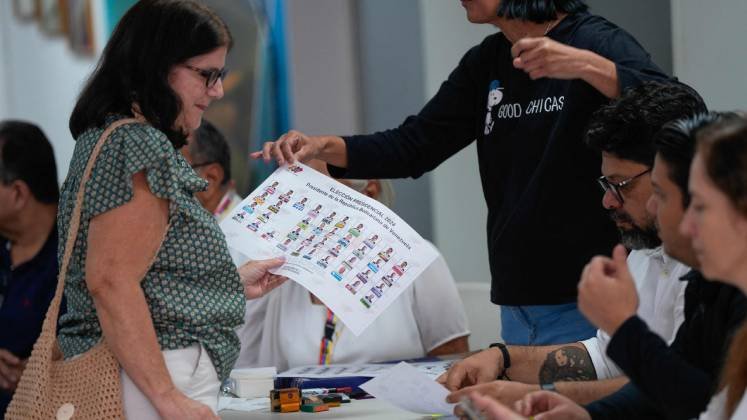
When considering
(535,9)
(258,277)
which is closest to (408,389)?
(258,277)

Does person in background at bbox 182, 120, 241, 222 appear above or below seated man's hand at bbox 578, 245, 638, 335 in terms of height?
below

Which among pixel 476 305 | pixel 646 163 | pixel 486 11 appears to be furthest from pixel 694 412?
pixel 476 305

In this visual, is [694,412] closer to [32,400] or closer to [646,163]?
[646,163]

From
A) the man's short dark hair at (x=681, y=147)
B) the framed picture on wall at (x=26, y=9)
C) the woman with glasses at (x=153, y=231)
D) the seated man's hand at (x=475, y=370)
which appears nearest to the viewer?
the man's short dark hair at (x=681, y=147)

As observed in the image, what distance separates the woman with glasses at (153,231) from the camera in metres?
2.23

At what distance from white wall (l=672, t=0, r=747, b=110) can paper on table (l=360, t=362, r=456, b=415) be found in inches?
52.4

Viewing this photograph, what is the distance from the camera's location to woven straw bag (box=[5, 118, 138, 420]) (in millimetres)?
2270

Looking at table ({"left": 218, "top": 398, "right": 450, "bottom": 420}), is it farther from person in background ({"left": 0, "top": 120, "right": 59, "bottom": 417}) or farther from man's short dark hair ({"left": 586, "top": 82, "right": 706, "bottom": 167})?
person in background ({"left": 0, "top": 120, "right": 59, "bottom": 417})

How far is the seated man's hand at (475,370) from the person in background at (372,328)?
3.49 feet

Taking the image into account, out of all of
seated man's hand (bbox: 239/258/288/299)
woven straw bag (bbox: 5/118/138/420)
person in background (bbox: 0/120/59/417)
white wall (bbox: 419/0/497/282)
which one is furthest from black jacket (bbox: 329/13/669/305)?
person in background (bbox: 0/120/59/417)

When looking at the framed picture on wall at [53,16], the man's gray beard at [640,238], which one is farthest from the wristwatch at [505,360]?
the framed picture on wall at [53,16]

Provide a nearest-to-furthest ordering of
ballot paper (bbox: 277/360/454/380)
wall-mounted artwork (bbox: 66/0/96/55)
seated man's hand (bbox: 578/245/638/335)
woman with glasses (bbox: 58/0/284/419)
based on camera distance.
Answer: seated man's hand (bbox: 578/245/638/335) → woman with glasses (bbox: 58/0/284/419) → ballot paper (bbox: 277/360/454/380) → wall-mounted artwork (bbox: 66/0/96/55)

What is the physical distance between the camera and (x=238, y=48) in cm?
561

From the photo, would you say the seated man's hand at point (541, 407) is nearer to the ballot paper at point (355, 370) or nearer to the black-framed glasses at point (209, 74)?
the ballot paper at point (355, 370)
